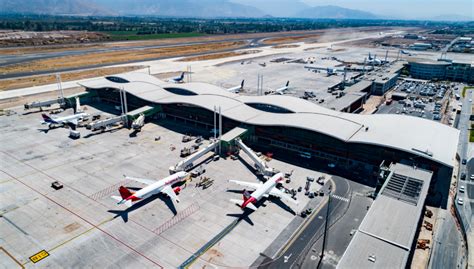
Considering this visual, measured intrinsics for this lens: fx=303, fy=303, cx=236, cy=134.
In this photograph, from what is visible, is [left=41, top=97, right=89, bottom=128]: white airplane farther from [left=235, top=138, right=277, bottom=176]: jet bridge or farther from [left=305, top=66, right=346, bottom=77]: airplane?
[left=305, top=66, right=346, bottom=77]: airplane

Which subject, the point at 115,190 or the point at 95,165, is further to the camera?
the point at 95,165

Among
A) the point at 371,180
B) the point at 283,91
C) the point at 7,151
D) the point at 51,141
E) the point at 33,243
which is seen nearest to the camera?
the point at 33,243

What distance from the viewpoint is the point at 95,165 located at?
70625 mm

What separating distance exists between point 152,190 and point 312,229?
29.8 metres

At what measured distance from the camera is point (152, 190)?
5697cm

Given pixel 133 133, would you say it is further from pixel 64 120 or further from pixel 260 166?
pixel 260 166

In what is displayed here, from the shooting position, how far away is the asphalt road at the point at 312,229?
148 feet

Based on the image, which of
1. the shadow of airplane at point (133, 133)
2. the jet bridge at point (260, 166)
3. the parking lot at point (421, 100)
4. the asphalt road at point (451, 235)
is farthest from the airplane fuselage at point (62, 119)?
the parking lot at point (421, 100)

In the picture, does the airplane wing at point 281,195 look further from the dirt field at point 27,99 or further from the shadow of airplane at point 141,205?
the dirt field at point 27,99

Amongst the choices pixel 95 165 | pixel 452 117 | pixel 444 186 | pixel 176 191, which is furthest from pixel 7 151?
pixel 452 117

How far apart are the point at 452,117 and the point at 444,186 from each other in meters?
65.8

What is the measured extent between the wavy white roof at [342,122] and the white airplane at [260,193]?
1963 centimetres

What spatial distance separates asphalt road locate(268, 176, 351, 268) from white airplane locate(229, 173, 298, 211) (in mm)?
5154

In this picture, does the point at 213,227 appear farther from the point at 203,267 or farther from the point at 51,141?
the point at 51,141
